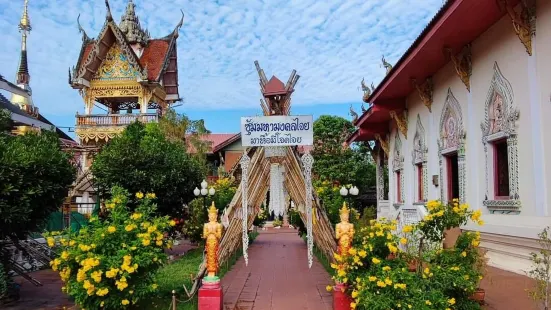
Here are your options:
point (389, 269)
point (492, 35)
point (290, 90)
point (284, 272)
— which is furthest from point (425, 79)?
point (389, 269)

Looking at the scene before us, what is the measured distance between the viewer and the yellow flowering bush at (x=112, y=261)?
5.75 metres

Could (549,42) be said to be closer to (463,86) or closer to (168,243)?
(463,86)

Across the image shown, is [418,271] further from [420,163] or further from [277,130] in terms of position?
[420,163]

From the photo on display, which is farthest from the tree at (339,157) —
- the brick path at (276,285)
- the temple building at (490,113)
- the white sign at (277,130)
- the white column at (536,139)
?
the white column at (536,139)

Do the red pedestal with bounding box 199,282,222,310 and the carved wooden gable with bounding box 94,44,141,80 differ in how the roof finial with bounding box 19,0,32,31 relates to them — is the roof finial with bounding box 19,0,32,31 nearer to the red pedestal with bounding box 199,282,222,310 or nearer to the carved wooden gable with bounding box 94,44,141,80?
the carved wooden gable with bounding box 94,44,141,80

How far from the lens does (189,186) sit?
1440 centimetres

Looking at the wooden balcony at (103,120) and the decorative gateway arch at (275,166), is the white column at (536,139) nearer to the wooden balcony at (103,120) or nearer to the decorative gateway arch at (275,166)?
the decorative gateway arch at (275,166)

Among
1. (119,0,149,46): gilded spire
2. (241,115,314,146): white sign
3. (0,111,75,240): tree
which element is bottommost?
(0,111,75,240): tree

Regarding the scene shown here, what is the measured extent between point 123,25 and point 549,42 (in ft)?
86.3

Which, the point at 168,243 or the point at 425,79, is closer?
the point at 168,243

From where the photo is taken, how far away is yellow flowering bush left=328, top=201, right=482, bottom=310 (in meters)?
5.02

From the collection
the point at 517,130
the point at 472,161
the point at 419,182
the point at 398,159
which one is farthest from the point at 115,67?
the point at 517,130

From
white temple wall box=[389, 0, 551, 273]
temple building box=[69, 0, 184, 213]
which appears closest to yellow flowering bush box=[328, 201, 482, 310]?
white temple wall box=[389, 0, 551, 273]

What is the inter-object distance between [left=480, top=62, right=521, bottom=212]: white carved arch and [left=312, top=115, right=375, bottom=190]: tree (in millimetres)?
17595
